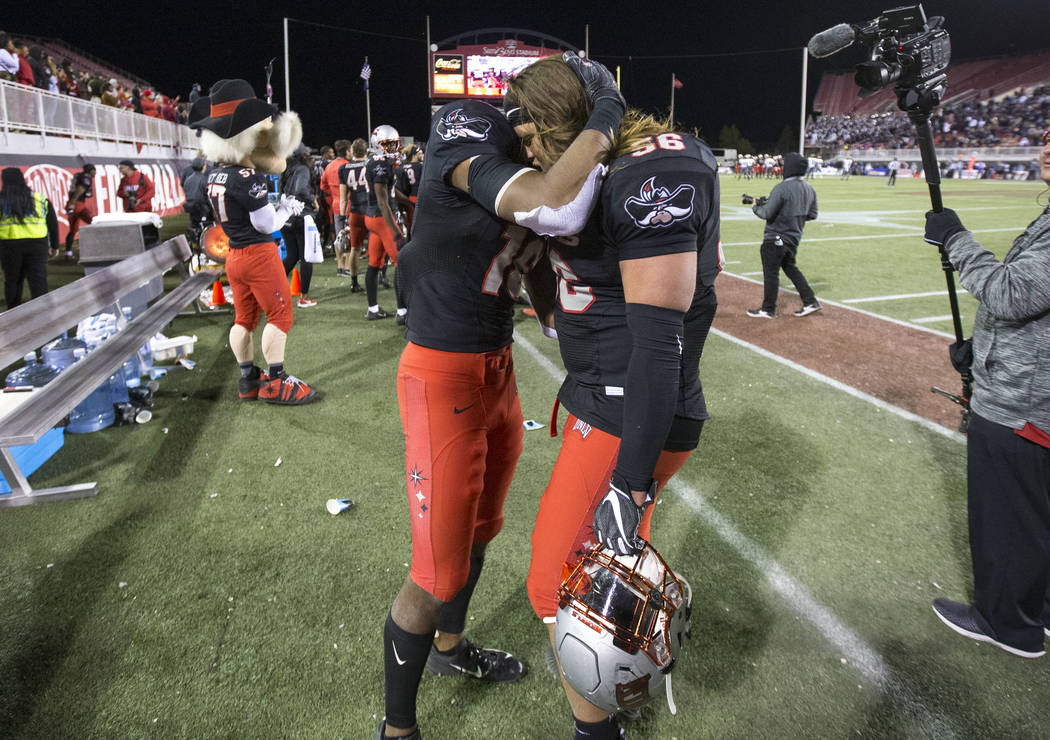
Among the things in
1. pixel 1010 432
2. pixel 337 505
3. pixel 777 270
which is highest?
pixel 777 270

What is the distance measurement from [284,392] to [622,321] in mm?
4594

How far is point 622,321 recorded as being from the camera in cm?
182

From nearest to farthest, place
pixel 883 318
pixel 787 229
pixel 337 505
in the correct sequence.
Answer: pixel 337 505
pixel 883 318
pixel 787 229

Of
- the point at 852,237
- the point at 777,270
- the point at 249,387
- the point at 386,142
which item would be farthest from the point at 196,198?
the point at 852,237

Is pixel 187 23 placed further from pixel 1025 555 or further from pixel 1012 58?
pixel 1012 58

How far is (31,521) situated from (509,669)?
309 cm

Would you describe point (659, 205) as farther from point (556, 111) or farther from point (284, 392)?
point (284, 392)

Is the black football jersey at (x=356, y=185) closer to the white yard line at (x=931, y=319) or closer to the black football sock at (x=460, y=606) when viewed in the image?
the white yard line at (x=931, y=319)

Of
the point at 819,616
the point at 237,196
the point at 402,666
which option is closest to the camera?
the point at 402,666

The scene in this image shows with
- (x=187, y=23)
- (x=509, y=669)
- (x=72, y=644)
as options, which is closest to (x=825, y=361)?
(x=509, y=669)

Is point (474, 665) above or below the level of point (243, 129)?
below

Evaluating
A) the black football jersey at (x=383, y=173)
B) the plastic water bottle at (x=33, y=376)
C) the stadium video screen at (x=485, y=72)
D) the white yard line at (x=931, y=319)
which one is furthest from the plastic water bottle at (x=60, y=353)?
the stadium video screen at (x=485, y=72)

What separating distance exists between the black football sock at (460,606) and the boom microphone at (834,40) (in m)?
2.45

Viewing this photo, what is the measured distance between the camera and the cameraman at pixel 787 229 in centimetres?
848
